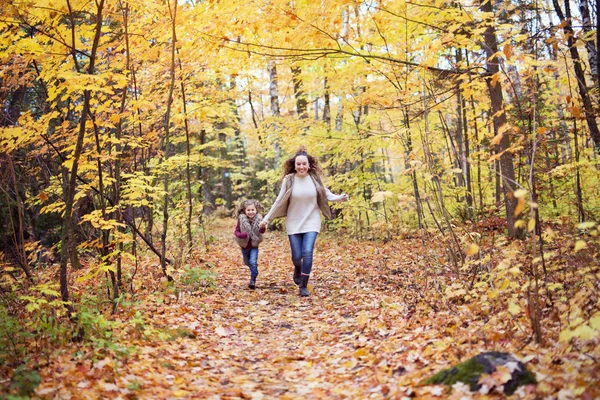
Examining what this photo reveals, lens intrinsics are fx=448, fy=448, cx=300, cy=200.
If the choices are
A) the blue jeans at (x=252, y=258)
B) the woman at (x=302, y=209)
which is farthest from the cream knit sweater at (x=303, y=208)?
the blue jeans at (x=252, y=258)

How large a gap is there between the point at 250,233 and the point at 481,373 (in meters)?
5.08

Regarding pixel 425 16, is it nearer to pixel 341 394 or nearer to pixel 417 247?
pixel 417 247

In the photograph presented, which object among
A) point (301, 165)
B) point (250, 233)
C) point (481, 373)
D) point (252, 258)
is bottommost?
point (481, 373)

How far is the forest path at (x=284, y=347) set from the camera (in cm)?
356

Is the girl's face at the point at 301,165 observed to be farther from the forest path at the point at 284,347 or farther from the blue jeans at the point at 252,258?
the forest path at the point at 284,347

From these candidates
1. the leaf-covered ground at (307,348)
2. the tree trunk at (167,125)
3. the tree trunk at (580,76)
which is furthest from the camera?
the tree trunk at (167,125)

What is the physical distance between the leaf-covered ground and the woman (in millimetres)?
700

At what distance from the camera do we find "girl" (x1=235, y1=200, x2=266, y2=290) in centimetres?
761

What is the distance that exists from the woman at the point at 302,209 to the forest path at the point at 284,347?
0.69m

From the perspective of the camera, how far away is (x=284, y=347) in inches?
191

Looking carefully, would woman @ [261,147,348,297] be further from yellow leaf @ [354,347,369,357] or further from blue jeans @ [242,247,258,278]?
yellow leaf @ [354,347,369,357]

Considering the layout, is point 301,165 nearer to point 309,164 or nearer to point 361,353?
point 309,164

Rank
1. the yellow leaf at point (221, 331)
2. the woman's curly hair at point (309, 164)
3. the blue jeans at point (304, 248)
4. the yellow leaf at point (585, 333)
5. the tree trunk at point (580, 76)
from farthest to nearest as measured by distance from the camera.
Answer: the woman's curly hair at point (309, 164) < the blue jeans at point (304, 248) < the tree trunk at point (580, 76) < the yellow leaf at point (221, 331) < the yellow leaf at point (585, 333)

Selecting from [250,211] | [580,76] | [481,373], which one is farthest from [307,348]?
[580,76]
